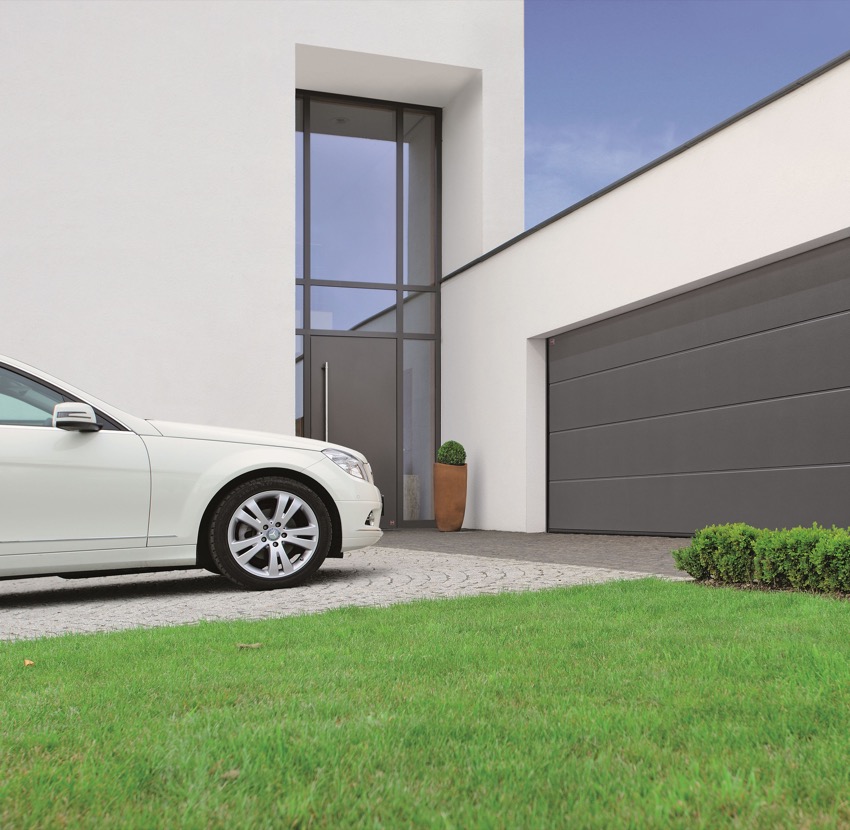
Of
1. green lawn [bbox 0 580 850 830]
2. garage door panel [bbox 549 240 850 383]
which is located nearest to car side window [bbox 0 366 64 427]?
green lawn [bbox 0 580 850 830]

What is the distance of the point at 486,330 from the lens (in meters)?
13.8

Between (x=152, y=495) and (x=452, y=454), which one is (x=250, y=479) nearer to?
(x=152, y=495)

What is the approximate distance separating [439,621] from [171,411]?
31.3 feet

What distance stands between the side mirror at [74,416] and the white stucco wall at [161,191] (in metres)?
7.28

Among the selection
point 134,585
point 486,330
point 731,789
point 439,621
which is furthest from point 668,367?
point 731,789

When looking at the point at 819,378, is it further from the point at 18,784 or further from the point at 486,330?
the point at 18,784

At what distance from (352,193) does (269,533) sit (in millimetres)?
10037

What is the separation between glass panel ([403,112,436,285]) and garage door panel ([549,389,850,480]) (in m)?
4.61

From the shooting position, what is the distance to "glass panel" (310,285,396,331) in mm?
14727

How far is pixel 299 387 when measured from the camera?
14.5 meters

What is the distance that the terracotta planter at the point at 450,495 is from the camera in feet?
45.1

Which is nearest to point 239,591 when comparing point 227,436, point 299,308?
point 227,436

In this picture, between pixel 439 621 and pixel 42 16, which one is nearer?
pixel 439 621

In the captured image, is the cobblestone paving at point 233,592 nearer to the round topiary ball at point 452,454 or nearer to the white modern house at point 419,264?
the white modern house at point 419,264
